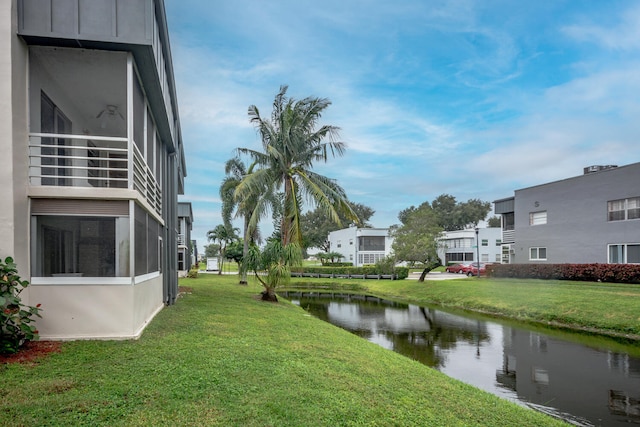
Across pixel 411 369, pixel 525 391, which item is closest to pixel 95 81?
pixel 411 369

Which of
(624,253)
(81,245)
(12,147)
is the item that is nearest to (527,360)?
(81,245)

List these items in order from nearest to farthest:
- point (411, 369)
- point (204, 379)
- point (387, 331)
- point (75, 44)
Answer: point (204, 379), point (75, 44), point (411, 369), point (387, 331)

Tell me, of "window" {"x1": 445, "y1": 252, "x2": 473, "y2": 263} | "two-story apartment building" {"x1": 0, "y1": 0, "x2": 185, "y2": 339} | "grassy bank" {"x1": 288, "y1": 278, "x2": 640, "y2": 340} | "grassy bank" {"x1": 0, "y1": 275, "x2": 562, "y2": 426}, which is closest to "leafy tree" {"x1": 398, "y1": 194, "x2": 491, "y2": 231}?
"window" {"x1": 445, "y1": 252, "x2": 473, "y2": 263}

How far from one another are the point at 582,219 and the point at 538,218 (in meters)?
3.20

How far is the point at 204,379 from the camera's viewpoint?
5004mm

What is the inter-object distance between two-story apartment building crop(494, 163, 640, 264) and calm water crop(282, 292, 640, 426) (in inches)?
413

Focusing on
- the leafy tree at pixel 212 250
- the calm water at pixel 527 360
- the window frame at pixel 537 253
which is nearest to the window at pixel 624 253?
the window frame at pixel 537 253

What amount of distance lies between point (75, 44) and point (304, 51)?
38.3 feet

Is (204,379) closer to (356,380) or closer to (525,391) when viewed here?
(356,380)

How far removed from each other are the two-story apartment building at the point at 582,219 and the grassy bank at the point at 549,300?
8.94ft

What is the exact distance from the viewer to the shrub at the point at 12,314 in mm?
5408

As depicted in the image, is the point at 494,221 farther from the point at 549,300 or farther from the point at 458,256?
the point at 549,300

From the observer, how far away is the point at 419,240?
2770 cm

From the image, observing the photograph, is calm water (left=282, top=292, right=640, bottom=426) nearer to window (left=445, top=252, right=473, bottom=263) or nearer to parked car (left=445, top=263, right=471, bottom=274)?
parked car (left=445, top=263, right=471, bottom=274)
